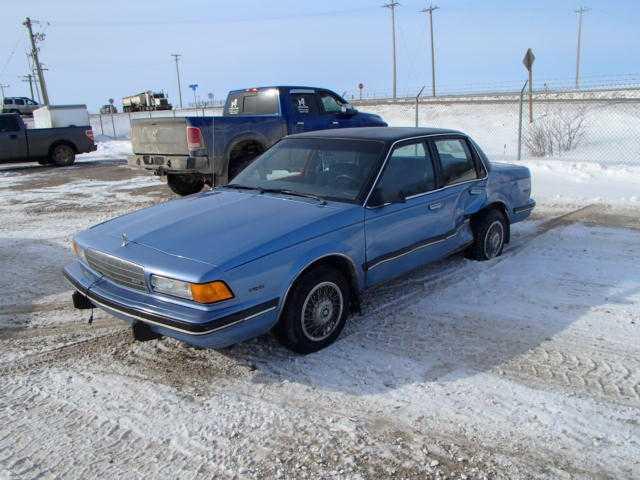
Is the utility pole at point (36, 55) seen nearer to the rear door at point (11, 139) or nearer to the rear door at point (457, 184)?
the rear door at point (11, 139)

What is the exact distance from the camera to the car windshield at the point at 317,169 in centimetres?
435

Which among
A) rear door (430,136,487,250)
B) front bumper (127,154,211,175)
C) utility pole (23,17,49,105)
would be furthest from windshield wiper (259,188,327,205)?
utility pole (23,17,49,105)

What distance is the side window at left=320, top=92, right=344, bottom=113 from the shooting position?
10742 mm

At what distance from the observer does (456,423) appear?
3.04m

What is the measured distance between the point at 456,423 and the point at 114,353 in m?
2.49

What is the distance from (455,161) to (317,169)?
60.0 inches

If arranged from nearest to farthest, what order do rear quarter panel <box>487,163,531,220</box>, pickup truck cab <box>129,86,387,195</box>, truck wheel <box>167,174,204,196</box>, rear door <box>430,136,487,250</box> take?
rear door <box>430,136,487,250</box>
rear quarter panel <box>487,163,531,220</box>
pickup truck cab <box>129,86,387,195</box>
truck wheel <box>167,174,204,196</box>

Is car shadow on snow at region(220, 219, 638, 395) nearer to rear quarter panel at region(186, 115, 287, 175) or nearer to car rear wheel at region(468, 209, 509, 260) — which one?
car rear wheel at region(468, 209, 509, 260)

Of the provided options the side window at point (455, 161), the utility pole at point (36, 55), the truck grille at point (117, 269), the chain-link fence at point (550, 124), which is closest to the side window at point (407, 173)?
the side window at point (455, 161)

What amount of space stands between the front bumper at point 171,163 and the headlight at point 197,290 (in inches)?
213

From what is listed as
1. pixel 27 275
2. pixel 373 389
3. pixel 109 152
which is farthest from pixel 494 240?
pixel 109 152

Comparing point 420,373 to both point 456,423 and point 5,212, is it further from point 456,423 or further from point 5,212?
point 5,212

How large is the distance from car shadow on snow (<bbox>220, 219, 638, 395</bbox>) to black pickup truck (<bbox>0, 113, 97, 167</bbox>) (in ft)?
49.1

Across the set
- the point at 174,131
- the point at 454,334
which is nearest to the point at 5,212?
the point at 174,131
